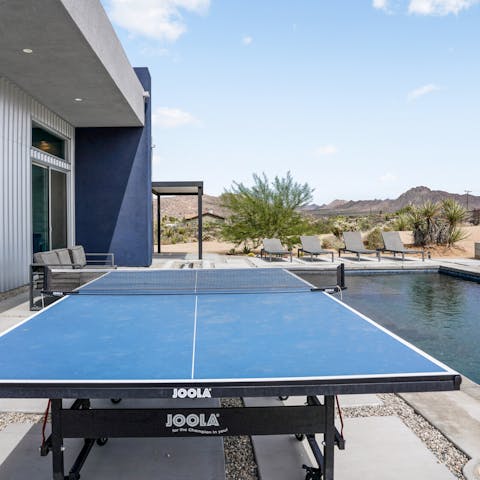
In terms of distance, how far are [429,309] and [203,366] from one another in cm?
734

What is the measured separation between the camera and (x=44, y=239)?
11.1 metres

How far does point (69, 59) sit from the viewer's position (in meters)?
7.74

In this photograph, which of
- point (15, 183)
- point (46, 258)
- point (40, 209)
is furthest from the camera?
point (40, 209)

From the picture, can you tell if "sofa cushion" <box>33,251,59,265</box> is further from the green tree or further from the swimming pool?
the green tree

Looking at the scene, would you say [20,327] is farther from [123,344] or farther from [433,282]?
[433,282]

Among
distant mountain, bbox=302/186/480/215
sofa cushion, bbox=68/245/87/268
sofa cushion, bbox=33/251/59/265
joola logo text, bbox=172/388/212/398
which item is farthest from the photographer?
distant mountain, bbox=302/186/480/215

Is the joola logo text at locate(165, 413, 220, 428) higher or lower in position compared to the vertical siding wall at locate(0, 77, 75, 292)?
lower

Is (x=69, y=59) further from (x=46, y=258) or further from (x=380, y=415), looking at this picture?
(x=380, y=415)

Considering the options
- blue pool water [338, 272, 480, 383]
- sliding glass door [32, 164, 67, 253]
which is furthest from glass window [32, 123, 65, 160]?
blue pool water [338, 272, 480, 383]

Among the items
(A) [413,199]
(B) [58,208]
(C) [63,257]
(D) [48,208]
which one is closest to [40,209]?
(D) [48,208]

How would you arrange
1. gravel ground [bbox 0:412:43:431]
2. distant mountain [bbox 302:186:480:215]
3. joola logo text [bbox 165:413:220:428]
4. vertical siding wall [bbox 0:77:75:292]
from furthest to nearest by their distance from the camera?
distant mountain [bbox 302:186:480:215] → vertical siding wall [bbox 0:77:75:292] → gravel ground [bbox 0:412:43:431] → joola logo text [bbox 165:413:220:428]

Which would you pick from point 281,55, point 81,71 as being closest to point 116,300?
point 81,71

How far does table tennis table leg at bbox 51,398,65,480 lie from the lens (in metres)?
2.34

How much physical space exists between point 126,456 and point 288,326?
130 centimetres
